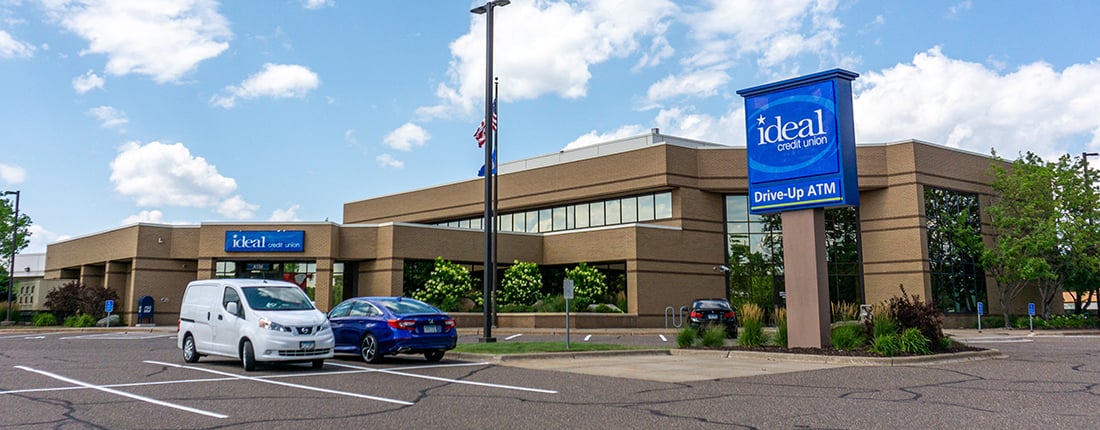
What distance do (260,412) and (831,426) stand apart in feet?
20.2

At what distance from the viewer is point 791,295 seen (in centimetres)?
1812

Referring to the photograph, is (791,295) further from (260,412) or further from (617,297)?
(617,297)

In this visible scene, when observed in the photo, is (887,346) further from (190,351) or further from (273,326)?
(190,351)

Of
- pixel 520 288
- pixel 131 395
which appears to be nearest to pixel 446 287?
pixel 520 288

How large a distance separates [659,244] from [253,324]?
24950 millimetres

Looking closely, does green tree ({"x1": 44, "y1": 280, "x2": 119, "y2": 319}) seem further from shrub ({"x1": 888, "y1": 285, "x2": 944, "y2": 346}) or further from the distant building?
shrub ({"x1": 888, "y1": 285, "x2": 944, "y2": 346})

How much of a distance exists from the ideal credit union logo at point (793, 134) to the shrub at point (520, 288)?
19.4 m

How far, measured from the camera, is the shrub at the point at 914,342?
16.5 metres

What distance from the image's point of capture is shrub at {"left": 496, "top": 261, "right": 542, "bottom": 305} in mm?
37562

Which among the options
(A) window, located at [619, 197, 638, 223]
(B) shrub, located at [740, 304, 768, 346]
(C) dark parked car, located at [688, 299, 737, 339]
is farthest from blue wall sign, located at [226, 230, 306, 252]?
(B) shrub, located at [740, 304, 768, 346]

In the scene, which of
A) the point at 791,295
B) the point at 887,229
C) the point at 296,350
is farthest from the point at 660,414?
the point at 887,229

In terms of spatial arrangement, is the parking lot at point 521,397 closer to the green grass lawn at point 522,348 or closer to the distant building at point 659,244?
the green grass lawn at point 522,348

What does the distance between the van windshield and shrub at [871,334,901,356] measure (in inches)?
450

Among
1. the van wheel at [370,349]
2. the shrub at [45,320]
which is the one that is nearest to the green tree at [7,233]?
the shrub at [45,320]
